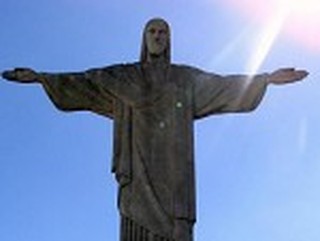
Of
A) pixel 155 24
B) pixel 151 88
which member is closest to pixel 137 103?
pixel 151 88

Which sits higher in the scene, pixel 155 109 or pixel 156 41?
A: pixel 156 41

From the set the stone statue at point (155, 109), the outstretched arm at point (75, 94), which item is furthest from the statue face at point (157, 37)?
the outstretched arm at point (75, 94)

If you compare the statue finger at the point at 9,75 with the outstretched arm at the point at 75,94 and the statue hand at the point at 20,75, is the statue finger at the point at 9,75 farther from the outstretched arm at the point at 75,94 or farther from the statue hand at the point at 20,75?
the outstretched arm at the point at 75,94

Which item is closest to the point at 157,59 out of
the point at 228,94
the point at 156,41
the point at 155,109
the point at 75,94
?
the point at 156,41

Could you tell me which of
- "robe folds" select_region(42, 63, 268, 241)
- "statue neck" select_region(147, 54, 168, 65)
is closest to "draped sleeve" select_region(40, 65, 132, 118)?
"robe folds" select_region(42, 63, 268, 241)

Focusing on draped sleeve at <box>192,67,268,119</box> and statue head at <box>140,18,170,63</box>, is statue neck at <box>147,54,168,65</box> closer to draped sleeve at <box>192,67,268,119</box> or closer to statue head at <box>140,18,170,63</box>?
statue head at <box>140,18,170,63</box>

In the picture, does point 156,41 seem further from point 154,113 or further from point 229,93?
point 229,93
